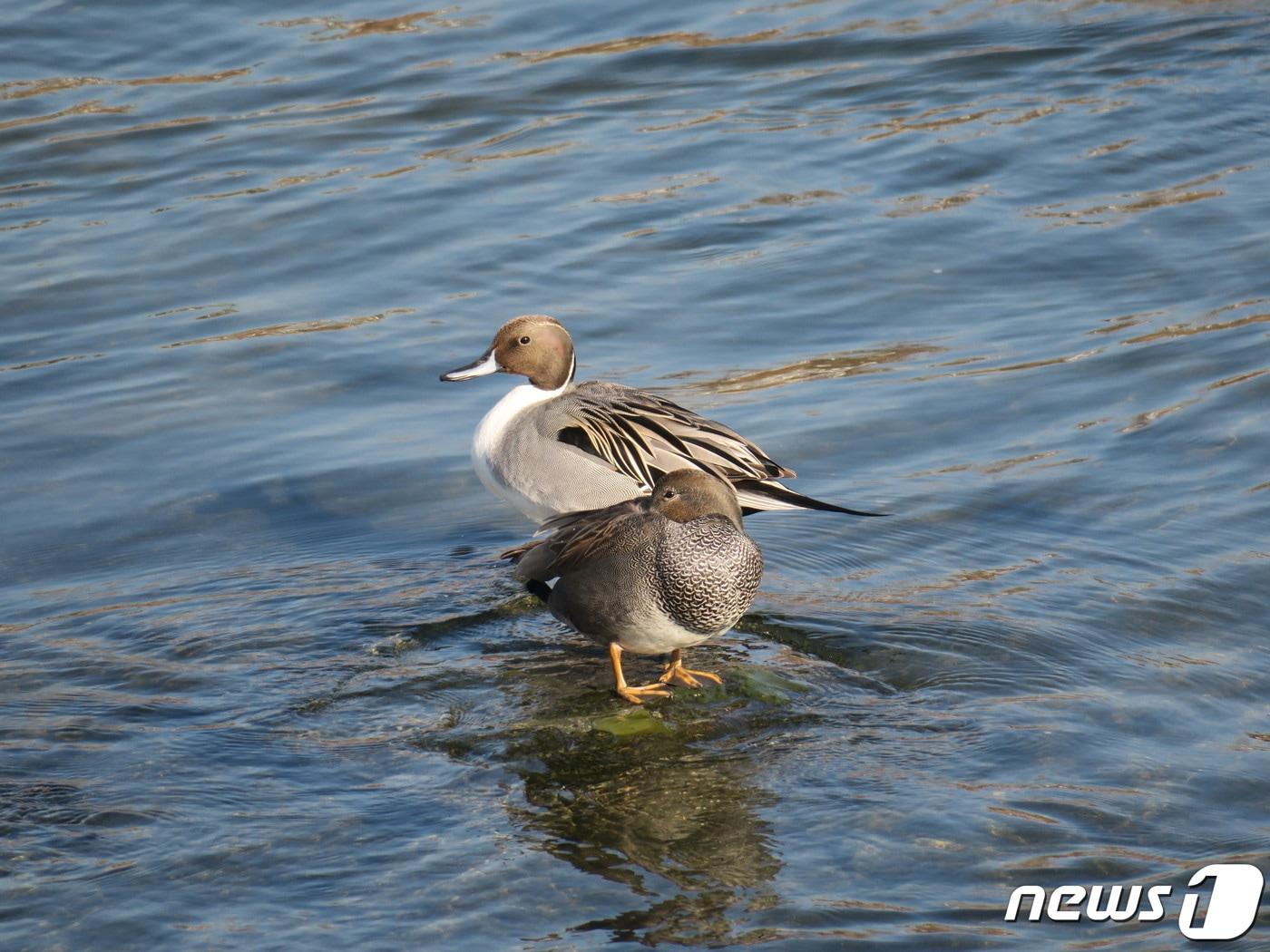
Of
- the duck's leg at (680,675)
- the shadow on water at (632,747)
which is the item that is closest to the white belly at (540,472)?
the shadow on water at (632,747)

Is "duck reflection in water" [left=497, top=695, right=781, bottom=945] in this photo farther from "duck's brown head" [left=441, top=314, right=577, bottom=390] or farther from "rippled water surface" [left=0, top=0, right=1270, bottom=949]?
"duck's brown head" [left=441, top=314, right=577, bottom=390]

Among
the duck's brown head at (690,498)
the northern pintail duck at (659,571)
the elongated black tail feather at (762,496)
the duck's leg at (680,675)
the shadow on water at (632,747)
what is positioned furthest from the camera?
the elongated black tail feather at (762,496)

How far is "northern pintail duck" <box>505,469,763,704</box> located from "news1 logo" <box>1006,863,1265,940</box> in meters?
1.33

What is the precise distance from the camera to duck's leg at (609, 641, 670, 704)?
206 inches

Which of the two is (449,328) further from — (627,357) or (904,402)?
(904,402)

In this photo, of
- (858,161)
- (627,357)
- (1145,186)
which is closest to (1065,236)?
(1145,186)

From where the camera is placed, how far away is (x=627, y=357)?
8.50m

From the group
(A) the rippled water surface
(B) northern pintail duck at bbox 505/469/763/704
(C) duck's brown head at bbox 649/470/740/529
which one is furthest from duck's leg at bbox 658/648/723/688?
(C) duck's brown head at bbox 649/470/740/529

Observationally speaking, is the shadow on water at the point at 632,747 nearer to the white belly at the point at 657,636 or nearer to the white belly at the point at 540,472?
the white belly at the point at 657,636

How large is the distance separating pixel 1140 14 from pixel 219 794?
11218 mm

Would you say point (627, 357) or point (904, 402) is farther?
point (627, 357)

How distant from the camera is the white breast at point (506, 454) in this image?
640 cm

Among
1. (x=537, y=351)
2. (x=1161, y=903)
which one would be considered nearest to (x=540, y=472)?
(x=537, y=351)

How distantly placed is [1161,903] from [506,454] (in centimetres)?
319
